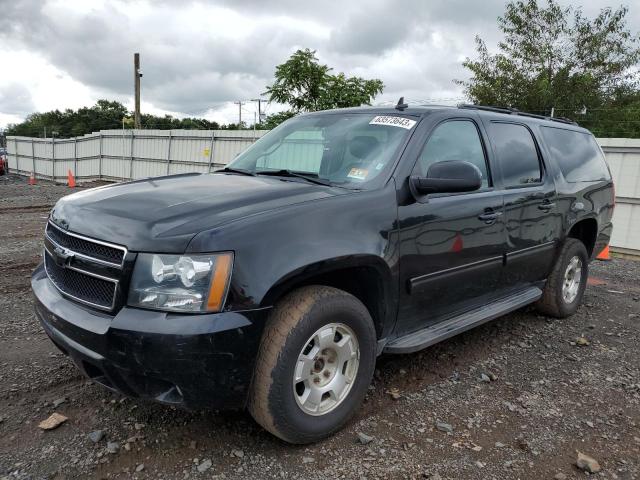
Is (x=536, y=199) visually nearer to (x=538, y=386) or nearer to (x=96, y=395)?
(x=538, y=386)

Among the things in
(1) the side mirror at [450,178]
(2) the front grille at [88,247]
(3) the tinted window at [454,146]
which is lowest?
(2) the front grille at [88,247]

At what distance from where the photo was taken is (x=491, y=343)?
4258 millimetres

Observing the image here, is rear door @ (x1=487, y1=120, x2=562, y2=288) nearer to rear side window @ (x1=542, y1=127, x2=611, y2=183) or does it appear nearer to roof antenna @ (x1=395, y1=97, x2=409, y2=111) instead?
rear side window @ (x1=542, y1=127, x2=611, y2=183)

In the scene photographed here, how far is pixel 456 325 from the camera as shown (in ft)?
11.2

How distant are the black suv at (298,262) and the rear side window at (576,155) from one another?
0.72 metres

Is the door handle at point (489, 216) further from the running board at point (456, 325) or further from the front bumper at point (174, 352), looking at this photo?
the front bumper at point (174, 352)

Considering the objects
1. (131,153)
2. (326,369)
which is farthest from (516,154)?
(131,153)

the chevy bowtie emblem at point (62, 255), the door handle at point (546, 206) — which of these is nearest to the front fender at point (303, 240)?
the chevy bowtie emblem at point (62, 255)

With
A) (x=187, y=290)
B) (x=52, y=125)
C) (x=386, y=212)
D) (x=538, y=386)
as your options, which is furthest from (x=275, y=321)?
(x=52, y=125)

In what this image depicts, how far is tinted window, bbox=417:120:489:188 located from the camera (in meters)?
3.25

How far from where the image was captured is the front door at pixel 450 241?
3.02 meters

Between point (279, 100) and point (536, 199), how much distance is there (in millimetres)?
9217

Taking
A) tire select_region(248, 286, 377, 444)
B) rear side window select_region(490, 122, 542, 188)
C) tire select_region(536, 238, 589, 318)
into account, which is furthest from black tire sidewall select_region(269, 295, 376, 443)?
tire select_region(536, 238, 589, 318)

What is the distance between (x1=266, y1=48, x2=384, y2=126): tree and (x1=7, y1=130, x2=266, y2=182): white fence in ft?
6.76
